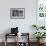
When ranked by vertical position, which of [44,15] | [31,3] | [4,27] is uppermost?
[31,3]

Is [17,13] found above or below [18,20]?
above

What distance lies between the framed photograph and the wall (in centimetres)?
14

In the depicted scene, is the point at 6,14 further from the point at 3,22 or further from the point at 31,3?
the point at 31,3

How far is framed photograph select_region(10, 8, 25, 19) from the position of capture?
23.6ft

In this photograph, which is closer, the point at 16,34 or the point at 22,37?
the point at 16,34

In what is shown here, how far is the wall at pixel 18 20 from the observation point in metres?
7.16

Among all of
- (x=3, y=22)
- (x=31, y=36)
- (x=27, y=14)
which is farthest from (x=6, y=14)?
(x=31, y=36)

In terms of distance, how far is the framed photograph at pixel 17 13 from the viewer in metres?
7.18

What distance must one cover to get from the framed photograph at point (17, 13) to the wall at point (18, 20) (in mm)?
138

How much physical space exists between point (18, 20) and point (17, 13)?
0.33m

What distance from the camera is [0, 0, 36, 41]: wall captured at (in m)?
7.16

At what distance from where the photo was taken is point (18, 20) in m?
7.23

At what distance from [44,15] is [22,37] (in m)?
1.46

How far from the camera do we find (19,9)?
717 centimetres
